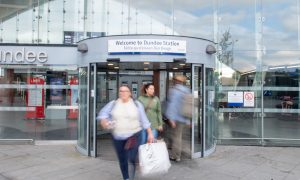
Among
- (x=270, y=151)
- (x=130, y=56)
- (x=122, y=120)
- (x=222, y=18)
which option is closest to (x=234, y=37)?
(x=222, y=18)

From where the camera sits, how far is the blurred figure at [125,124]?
5.49 metres

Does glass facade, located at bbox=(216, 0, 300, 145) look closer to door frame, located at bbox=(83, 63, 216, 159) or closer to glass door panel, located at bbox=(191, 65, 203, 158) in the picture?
glass door panel, located at bbox=(191, 65, 203, 158)

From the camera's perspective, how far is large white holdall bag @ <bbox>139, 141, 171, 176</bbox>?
542 cm

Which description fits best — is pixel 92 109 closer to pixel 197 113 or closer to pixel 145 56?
pixel 145 56

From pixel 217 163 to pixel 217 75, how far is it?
142 inches

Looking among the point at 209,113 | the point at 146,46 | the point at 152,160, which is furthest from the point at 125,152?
the point at 209,113

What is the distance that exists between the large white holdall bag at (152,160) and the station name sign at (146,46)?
9.11ft

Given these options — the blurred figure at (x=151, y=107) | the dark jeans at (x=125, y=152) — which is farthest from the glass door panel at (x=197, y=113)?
the dark jeans at (x=125, y=152)

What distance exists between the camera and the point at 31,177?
21.7ft

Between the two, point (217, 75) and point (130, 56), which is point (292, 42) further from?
point (130, 56)

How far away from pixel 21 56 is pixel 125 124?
631 cm

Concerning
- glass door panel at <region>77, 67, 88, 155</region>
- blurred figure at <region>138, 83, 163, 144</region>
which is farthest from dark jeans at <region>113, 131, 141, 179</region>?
glass door panel at <region>77, 67, 88, 155</region>

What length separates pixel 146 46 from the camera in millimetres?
7789

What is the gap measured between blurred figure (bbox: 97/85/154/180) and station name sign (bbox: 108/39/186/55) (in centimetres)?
232
